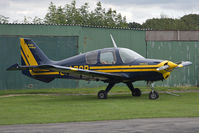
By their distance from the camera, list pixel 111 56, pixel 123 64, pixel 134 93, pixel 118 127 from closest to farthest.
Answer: pixel 118 127 → pixel 123 64 → pixel 111 56 → pixel 134 93

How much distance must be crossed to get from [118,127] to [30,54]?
460 inches

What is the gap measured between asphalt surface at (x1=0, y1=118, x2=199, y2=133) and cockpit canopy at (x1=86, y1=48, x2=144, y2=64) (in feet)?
24.8

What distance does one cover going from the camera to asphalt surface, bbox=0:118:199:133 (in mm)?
9727

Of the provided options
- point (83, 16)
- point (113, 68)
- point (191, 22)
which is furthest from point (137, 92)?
point (191, 22)

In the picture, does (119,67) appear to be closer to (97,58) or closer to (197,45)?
(97,58)

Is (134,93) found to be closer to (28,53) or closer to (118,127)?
(28,53)

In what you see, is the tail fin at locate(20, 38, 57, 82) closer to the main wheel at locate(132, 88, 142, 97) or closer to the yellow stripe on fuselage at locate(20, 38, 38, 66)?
the yellow stripe on fuselage at locate(20, 38, 38, 66)

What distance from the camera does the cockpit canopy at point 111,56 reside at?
18.8m

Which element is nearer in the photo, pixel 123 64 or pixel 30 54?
pixel 123 64

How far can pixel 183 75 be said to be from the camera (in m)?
28.2

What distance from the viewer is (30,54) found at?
21.0m

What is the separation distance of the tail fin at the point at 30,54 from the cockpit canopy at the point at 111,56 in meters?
3.01

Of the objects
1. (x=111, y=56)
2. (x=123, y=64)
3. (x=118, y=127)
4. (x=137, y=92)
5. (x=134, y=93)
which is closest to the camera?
(x=118, y=127)

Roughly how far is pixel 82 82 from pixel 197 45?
8311mm
